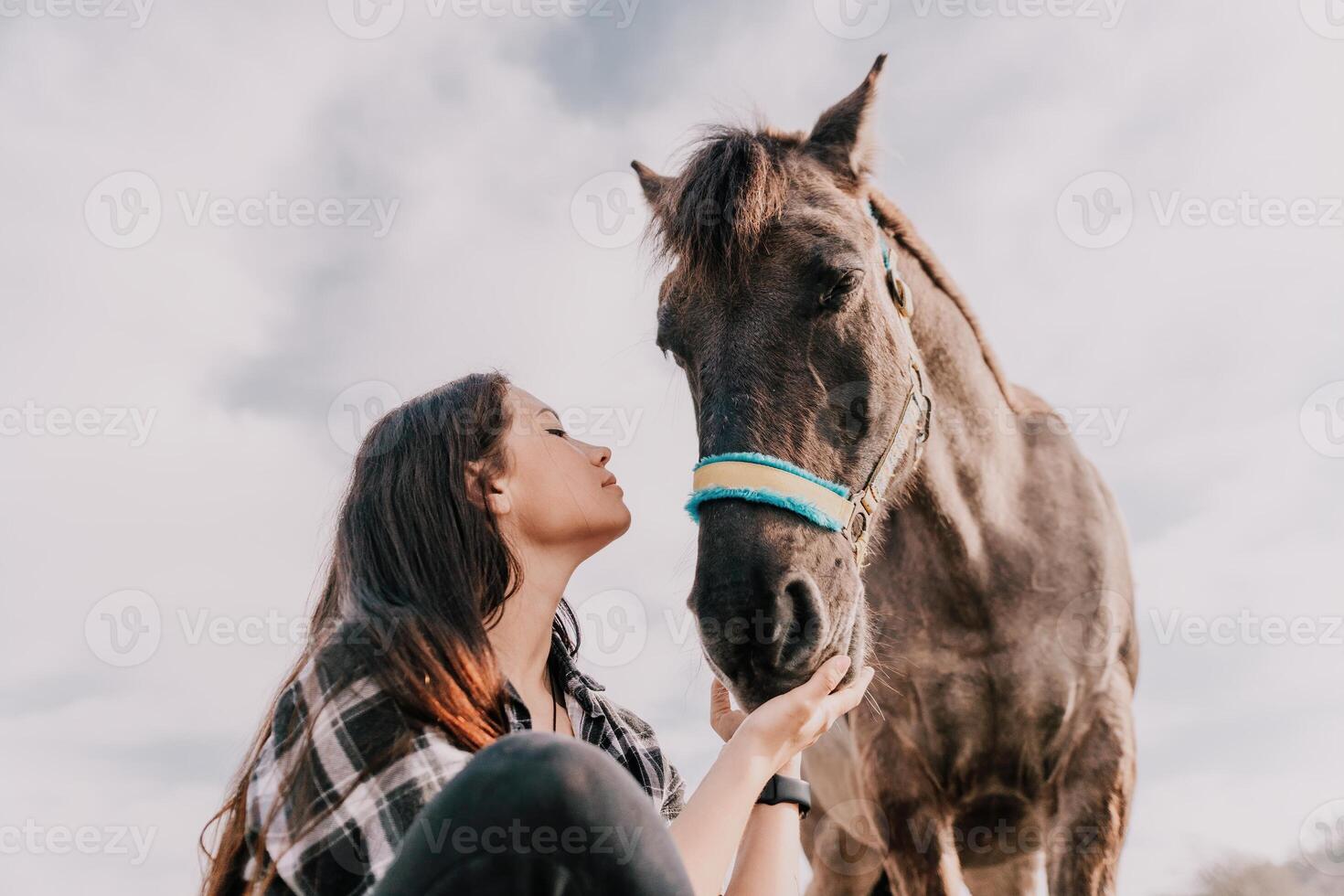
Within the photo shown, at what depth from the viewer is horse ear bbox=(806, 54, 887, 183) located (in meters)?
3.63

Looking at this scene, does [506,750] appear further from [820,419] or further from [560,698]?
[820,419]

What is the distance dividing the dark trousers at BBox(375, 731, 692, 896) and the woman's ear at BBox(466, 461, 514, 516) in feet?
3.19

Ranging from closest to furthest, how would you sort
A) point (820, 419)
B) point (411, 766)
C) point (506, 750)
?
point (506, 750)
point (411, 766)
point (820, 419)

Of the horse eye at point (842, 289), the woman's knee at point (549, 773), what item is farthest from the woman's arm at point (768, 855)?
the horse eye at point (842, 289)

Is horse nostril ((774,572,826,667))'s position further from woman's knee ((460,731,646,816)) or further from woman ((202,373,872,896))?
woman's knee ((460,731,646,816))

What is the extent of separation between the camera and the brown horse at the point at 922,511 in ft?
9.71

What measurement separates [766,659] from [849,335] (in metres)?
1.15

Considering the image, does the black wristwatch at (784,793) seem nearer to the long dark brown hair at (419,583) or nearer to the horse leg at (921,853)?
the long dark brown hair at (419,583)

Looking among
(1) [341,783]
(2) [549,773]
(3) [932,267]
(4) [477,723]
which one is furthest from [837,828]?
(2) [549,773]

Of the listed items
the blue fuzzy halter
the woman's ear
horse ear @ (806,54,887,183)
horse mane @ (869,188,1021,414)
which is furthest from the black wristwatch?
horse mane @ (869,188,1021,414)

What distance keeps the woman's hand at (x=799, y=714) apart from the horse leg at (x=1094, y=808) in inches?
67.8

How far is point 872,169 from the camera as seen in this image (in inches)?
149

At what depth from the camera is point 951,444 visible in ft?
13.2

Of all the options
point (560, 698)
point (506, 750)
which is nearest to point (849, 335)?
point (560, 698)
